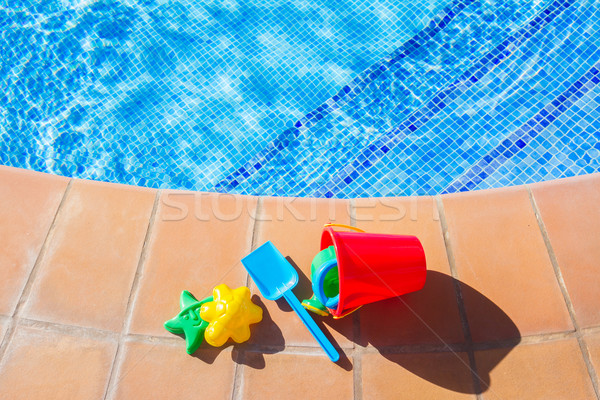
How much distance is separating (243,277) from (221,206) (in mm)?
437

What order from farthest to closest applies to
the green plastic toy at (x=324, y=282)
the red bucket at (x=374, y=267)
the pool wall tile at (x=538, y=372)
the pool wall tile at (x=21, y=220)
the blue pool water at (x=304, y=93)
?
the blue pool water at (x=304, y=93) → the pool wall tile at (x=21, y=220) → the green plastic toy at (x=324, y=282) → the pool wall tile at (x=538, y=372) → the red bucket at (x=374, y=267)

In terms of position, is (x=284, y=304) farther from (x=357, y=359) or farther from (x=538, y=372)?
(x=538, y=372)

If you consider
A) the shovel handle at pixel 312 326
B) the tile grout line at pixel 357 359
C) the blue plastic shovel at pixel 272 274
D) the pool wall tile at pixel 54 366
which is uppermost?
the blue plastic shovel at pixel 272 274

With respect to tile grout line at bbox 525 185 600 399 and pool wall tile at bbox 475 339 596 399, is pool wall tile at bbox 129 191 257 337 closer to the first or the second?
pool wall tile at bbox 475 339 596 399

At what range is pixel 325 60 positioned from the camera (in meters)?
3.26

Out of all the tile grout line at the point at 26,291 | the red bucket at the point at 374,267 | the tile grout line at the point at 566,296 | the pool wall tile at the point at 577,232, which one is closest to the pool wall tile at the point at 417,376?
the red bucket at the point at 374,267

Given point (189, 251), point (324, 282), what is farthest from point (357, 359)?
point (189, 251)

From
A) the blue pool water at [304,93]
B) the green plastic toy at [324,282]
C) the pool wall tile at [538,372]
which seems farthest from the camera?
the blue pool water at [304,93]

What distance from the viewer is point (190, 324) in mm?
2119

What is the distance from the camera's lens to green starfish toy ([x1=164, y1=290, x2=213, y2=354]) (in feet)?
6.90

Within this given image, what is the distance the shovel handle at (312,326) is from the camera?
2.09m

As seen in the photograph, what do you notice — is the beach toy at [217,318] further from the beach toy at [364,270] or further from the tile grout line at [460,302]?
the tile grout line at [460,302]

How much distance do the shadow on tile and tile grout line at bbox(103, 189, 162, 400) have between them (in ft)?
3.51

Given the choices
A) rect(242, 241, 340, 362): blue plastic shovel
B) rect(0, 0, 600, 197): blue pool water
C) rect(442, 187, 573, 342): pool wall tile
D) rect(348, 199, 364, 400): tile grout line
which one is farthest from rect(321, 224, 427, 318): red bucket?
rect(0, 0, 600, 197): blue pool water
